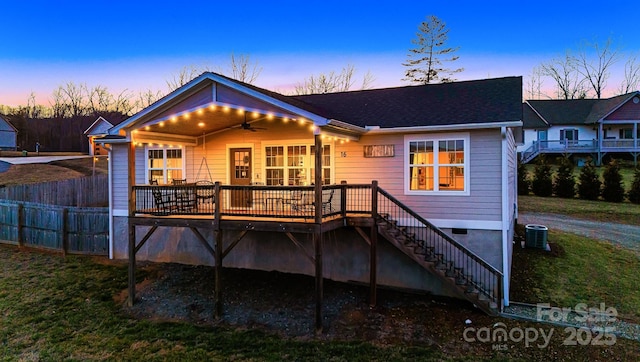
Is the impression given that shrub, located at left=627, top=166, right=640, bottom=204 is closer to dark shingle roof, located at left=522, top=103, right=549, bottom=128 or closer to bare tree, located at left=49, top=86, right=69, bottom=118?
dark shingle roof, located at left=522, top=103, right=549, bottom=128

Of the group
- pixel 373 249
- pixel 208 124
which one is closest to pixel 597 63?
pixel 373 249

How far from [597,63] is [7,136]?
213 feet

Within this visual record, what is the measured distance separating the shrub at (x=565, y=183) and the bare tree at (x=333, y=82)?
14.8 meters

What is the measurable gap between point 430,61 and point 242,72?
15.5m

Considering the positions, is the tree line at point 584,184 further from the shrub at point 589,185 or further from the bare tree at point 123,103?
the bare tree at point 123,103

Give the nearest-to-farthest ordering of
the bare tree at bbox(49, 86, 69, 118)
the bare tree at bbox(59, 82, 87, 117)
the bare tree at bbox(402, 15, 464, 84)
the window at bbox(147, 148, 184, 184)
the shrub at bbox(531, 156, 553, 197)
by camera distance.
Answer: the window at bbox(147, 148, 184, 184) → the shrub at bbox(531, 156, 553, 197) → the bare tree at bbox(402, 15, 464, 84) → the bare tree at bbox(59, 82, 87, 117) → the bare tree at bbox(49, 86, 69, 118)

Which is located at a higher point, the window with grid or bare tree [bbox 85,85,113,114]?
bare tree [bbox 85,85,113,114]

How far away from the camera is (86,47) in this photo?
26859 mm

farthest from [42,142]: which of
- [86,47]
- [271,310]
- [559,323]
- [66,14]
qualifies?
[559,323]

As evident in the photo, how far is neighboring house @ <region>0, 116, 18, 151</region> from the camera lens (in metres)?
41.5

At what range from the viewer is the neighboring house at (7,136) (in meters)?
41.5

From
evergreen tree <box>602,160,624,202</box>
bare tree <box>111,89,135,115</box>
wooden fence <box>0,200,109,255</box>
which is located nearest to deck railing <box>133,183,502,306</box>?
wooden fence <box>0,200,109,255</box>

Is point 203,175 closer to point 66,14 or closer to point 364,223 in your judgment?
point 364,223

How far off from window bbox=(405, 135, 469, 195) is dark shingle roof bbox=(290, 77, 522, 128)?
525 mm
